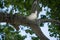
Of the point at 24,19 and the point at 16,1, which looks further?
the point at 16,1

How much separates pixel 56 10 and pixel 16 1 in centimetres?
192

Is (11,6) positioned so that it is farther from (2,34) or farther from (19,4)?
(2,34)

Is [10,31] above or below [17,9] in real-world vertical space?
below

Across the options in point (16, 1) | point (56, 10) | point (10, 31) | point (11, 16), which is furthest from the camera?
point (56, 10)

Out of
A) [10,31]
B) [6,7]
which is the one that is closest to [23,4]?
[6,7]

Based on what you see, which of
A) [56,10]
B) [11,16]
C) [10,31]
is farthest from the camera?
A: [56,10]

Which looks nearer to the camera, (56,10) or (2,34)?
(2,34)

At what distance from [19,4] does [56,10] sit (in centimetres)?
174

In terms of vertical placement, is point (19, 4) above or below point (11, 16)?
above


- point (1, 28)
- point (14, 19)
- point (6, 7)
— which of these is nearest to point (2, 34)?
point (1, 28)

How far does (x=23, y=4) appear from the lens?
26.5 ft

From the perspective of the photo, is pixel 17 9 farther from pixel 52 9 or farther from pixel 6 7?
pixel 52 9

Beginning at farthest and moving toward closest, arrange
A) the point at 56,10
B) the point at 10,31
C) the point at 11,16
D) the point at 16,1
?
the point at 56,10, the point at 16,1, the point at 10,31, the point at 11,16

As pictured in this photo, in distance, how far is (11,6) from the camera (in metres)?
8.41
